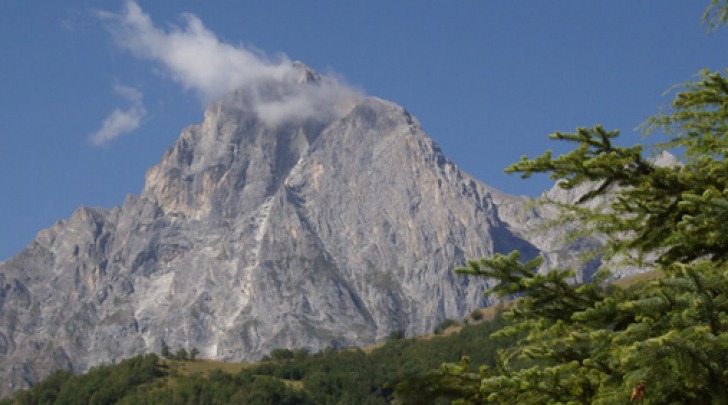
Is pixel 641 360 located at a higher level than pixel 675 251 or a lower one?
lower

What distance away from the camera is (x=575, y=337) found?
1169 centimetres

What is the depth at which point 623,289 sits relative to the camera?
48.2 ft

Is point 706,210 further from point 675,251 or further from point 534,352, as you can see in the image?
point 534,352

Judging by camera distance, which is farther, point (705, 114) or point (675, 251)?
point (705, 114)

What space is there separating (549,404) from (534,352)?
0.92 m

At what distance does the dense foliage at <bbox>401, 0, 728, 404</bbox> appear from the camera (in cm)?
1088

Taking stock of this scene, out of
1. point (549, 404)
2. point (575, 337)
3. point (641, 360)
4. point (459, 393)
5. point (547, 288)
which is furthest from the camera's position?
point (459, 393)

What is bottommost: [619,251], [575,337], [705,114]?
[575,337]

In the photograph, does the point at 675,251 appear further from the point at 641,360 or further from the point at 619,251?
the point at 641,360

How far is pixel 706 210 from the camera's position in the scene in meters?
12.0

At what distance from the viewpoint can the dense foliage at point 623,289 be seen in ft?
35.7

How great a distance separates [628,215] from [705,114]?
93.3 inches

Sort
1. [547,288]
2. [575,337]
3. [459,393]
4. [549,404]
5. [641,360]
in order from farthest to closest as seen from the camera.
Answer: [459,393] < [547,288] < [549,404] < [575,337] < [641,360]

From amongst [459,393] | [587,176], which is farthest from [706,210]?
[459,393]
